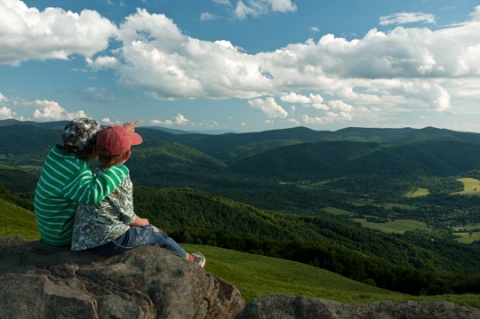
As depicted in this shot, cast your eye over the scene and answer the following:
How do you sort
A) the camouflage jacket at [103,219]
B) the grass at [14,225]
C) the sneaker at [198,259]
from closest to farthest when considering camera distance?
the camouflage jacket at [103,219] → the sneaker at [198,259] → the grass at [14,225]

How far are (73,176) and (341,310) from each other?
8007 millimetres

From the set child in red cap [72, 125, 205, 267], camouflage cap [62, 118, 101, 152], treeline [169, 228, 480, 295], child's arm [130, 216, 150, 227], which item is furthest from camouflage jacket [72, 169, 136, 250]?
treeline [169, 228, 480, 295]

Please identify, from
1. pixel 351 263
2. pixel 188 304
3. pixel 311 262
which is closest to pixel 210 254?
pixel 311 262

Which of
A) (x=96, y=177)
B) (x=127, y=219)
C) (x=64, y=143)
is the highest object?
(x=64, y=143)

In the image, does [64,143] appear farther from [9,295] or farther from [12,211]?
[12,211]

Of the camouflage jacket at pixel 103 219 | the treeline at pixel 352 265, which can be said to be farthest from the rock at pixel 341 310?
the treeline at pixel 352 265

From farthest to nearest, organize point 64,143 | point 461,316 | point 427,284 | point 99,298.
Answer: point 427,284 → point 64,143 → point 99,298 → point 461,316

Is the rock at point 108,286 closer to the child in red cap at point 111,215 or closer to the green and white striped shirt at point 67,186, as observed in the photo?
the child in red cap at point 111,215

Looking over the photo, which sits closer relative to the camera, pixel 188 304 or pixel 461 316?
pixel 461 316

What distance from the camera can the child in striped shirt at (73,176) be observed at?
10023 mm

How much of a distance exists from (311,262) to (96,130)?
323 ft

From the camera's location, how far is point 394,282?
86.7 m

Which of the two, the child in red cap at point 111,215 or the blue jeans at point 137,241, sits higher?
the child in red cap at point 111,215

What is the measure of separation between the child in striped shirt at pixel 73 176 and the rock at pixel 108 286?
1.64 metres
